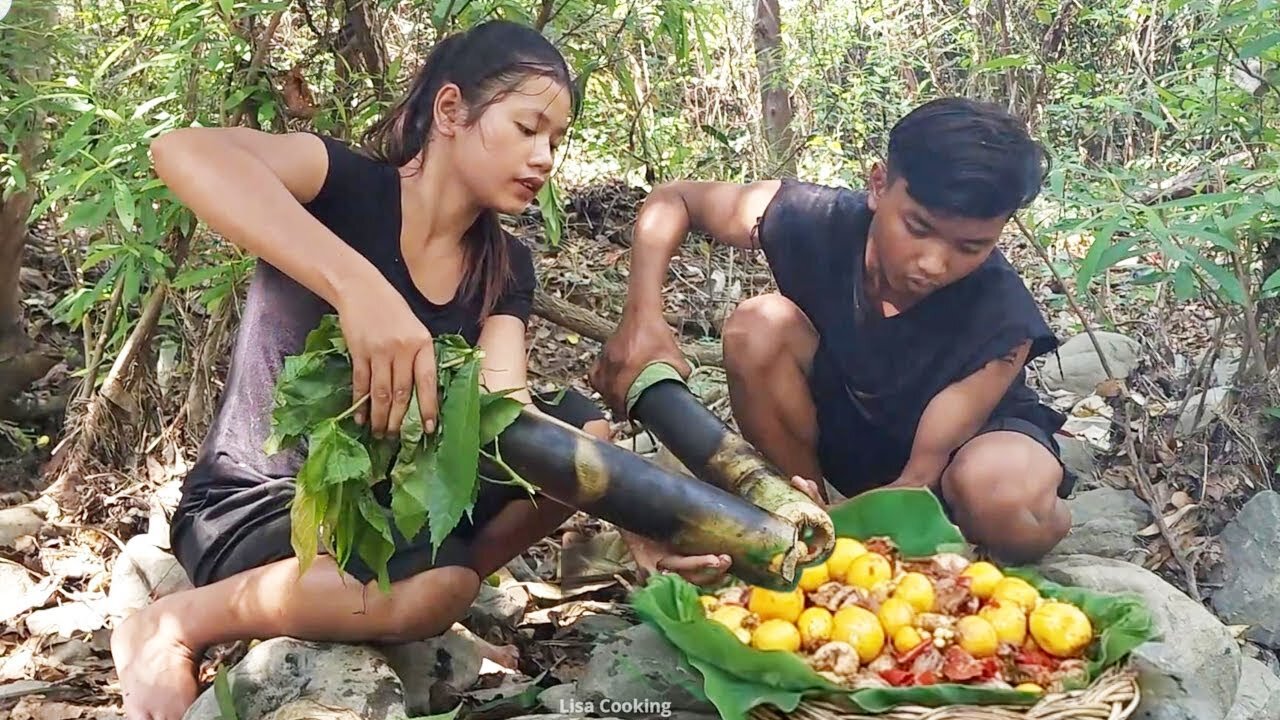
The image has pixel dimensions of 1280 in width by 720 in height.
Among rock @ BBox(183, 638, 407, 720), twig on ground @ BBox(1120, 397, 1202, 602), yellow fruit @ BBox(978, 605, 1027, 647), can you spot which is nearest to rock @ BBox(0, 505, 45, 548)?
rock @ BBox(183, 638, 407, 720)

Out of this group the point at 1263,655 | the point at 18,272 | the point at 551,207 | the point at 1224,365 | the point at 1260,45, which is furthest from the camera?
the point at 18,272

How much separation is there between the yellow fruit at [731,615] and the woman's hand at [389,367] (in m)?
0.55

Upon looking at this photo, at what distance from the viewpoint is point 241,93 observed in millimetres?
2645

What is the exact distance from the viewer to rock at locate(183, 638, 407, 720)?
1.86 meters

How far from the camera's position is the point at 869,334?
2.13 m

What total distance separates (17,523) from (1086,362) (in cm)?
268

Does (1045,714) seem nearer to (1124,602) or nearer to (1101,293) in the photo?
(1124,602)

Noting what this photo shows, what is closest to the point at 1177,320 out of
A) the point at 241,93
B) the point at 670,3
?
the point at 670,3

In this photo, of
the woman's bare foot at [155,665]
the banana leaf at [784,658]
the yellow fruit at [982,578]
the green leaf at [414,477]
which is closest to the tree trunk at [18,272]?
the woman's bare foot at [155,665]

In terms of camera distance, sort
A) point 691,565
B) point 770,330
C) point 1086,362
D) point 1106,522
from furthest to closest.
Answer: point 1086,362 < point 1106,522 < point 770,330 < point 691,565

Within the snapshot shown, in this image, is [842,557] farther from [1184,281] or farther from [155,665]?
[155,665]

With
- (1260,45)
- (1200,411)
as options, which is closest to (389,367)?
(1260,45)

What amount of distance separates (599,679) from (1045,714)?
2.45ft

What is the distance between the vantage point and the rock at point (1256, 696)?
208cm
